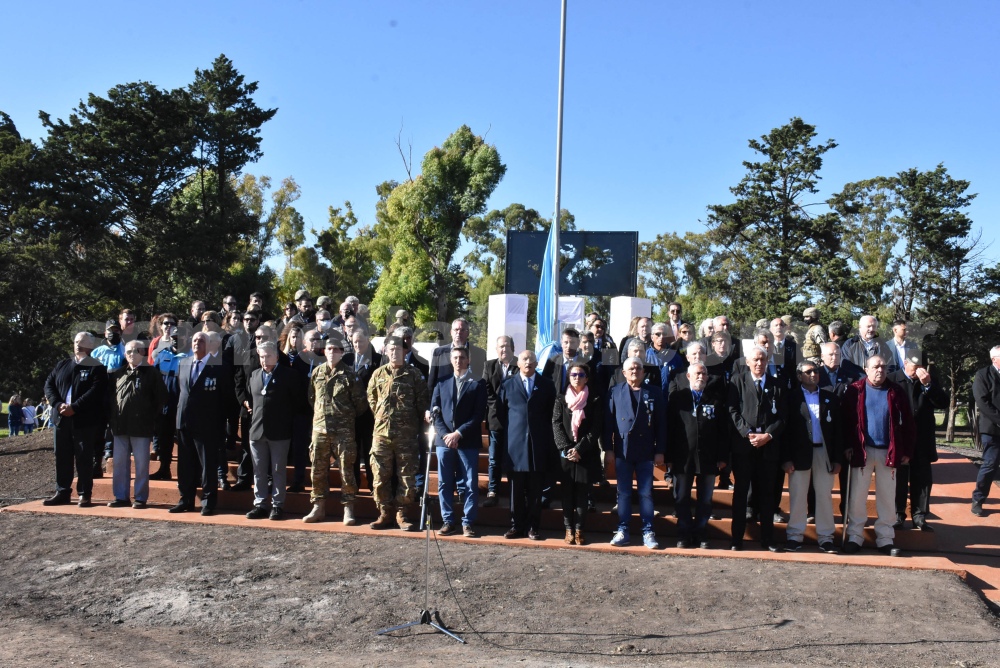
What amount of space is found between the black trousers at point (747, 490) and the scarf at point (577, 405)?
4.78ft

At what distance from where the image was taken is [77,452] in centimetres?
941

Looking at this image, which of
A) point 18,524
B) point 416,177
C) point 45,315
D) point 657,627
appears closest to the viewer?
point 657,627

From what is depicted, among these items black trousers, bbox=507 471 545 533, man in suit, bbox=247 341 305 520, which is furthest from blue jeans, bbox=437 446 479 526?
man in suit, bbox=247 341 305 520

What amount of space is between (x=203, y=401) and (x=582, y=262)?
824 centimetres

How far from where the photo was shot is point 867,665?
520 centimetres

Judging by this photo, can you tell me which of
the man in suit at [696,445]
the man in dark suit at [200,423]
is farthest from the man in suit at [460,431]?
the man in dark suit at [200,423]

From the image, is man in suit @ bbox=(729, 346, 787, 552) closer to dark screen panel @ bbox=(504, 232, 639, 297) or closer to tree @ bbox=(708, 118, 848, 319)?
dark screen panel @ bbox=(504, 232, 639, 297)

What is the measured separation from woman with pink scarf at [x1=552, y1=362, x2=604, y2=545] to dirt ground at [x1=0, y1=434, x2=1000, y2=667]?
445mm

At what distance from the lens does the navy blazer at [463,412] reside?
8.05 m

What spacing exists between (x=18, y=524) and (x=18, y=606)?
A: 8.33 feet

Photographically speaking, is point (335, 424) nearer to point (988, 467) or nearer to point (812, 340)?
point (812, 340)

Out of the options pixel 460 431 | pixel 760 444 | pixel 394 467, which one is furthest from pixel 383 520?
pixel 760 444

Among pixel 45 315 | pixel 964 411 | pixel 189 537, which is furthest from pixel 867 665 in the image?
pixel 964 411

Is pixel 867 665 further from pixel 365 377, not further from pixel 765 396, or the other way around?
pixel 365 377
